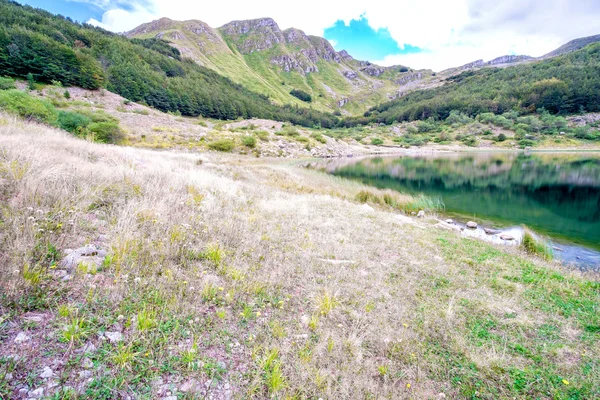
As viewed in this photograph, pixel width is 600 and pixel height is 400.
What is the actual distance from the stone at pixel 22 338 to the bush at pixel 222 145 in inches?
1287

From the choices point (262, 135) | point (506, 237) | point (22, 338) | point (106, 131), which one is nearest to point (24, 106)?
point (106, 131)

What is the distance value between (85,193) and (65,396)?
4804 mm

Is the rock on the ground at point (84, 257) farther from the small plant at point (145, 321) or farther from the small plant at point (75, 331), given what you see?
the small plant at point (145, 321)

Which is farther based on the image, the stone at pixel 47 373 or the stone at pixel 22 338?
the stone at pixel 22 338

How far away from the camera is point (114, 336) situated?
2.63 metres

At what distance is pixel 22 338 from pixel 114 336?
695 mm

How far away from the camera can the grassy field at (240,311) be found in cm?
248

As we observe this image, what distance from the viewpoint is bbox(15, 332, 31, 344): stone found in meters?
2.29

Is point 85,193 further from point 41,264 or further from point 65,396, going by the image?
point 65,396

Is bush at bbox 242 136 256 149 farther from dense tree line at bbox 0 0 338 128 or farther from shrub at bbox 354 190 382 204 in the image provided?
dense tree line at bbox 0 0 338 128

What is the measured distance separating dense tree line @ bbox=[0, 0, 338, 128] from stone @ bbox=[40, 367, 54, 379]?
58.1 metres

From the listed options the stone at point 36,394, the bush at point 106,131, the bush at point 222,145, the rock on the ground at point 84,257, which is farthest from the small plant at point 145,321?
the bush at point 222,145

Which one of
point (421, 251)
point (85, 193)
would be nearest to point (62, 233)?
point (85, 193)

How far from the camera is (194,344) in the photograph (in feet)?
9.07
